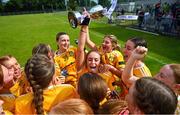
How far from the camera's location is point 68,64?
6.22 m

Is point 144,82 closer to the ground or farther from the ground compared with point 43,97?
farther from the ground

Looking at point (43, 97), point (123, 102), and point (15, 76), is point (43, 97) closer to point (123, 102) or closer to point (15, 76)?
point (123, 102)

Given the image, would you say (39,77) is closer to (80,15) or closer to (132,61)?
(132,61)

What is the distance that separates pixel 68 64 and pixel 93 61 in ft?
3.83

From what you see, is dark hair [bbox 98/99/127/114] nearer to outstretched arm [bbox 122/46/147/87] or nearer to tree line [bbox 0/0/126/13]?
outstretched arm [bbox 122/46/147/87]

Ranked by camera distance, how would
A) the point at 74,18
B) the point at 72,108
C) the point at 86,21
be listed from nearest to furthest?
1. the point at 72,108
2. the point at 86,21
3. the point at 74,18

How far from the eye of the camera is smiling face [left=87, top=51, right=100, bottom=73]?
5.16 metres

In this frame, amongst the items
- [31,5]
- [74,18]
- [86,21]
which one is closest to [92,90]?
[86,21]

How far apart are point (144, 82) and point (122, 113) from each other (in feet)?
1.88

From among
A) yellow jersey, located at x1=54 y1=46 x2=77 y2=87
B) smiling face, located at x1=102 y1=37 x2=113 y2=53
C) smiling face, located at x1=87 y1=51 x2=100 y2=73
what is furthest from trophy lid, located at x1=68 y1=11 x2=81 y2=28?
smiling face, located at x1=87 y1=51 x2=100 y2=73

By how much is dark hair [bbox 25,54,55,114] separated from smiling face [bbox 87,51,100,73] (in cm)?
159

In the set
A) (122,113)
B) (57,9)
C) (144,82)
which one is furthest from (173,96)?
(57,9)

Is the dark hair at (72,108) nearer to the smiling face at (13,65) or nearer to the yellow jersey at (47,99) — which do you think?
the yellow jersey at (47,99)

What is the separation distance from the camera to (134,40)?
5.35 meters
